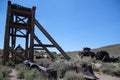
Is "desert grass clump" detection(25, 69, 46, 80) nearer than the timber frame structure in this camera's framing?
Yes

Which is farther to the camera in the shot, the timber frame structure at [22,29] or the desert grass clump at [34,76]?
the timber frame structure at [22,29]

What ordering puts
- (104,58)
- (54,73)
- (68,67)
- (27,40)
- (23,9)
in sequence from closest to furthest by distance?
(54,73) → (68,67) → (23,9) → (27,40) → (104,58)

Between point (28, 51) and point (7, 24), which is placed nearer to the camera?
point (7, 24)

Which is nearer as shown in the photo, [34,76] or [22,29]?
[34,76]

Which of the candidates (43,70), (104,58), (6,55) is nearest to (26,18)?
(6,55)

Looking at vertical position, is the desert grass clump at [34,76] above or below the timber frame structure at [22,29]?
below

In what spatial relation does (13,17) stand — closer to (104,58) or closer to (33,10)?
(33,10)

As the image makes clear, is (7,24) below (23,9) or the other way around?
below

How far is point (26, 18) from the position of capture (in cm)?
1714

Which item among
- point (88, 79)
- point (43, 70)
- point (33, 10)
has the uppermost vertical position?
point (33, 10)

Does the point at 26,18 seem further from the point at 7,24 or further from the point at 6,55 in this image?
the point at 6,55

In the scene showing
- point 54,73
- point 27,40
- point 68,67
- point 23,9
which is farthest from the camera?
point 27,40

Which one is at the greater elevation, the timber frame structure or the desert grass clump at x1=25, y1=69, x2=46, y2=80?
the timber frame structure

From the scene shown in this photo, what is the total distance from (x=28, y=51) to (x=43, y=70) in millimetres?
8948
